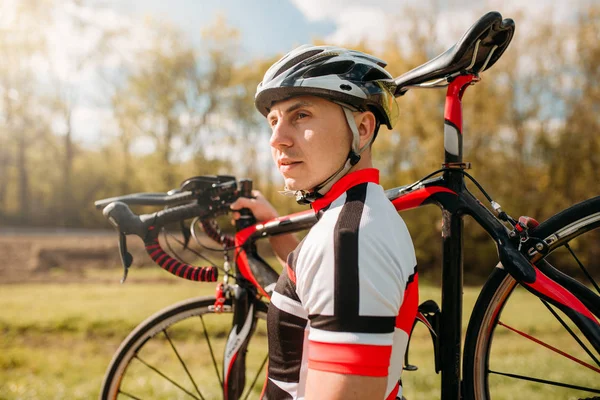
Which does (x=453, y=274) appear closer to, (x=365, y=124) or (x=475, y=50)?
(x=365, y=124)

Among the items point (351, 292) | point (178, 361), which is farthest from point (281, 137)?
point (178, 361)

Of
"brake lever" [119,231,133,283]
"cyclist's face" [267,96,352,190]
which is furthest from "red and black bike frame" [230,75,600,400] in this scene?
"brake lever" [119,231,133,283]

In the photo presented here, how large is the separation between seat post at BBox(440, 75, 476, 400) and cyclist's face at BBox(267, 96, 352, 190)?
2.32 feet

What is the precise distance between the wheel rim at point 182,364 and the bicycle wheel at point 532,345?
3.69 feet

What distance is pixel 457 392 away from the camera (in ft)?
6.26

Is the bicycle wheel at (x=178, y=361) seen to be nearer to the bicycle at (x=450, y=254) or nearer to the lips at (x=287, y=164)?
the bicycle at (x=450, y=254)

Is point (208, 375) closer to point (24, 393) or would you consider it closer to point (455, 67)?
point (24, 393)

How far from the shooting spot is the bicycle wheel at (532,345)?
1727 millimetres

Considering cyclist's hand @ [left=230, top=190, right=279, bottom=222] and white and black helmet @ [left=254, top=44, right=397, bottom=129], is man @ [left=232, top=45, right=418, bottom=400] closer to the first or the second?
white and black helmet @ [left=254, top=44, right=397, bottom=129]

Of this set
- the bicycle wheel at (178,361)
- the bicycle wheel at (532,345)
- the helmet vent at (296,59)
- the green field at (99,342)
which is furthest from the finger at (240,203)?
the green field at (99,342)

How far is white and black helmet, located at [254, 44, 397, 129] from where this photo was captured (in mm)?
1481

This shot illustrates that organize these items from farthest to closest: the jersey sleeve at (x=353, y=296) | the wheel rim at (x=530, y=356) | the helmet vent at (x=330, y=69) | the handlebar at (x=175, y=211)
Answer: the handlebar at (x=175, y=211)
the wheel rim at (x=530, y=356)
the helmet vent at (x=330, y=69)
the jersey sleeve at (x=353, y=296)

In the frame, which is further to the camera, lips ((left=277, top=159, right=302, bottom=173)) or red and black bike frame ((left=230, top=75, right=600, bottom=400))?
red and black bike frame ((left=230, top=75, right=600, bottom=400))

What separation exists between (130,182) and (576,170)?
74.2 feet
